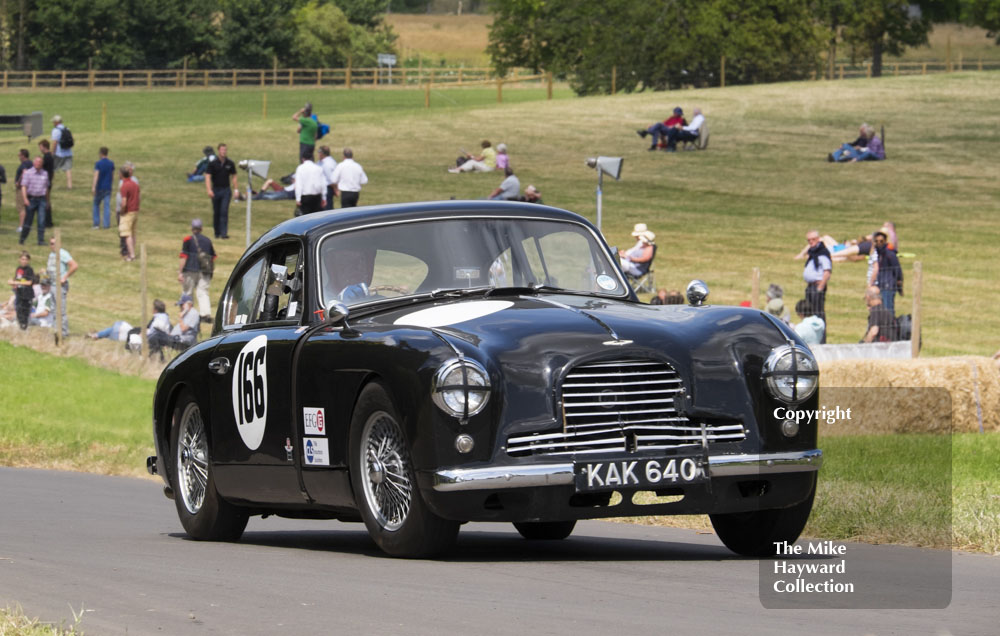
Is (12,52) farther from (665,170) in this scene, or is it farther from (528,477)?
(528,477)

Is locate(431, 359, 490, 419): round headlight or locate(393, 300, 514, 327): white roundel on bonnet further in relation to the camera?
locate(393, 300, 514, 327): white roundel on bonnet

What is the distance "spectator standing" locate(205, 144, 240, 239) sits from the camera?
38969mm

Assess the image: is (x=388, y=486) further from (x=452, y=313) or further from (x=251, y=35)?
(x=251, y=35)

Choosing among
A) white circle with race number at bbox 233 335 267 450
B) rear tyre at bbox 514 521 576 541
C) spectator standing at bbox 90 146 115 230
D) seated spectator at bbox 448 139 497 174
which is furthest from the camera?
seated spectator at bbox 448 139 497 174

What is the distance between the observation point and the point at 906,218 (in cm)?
4528

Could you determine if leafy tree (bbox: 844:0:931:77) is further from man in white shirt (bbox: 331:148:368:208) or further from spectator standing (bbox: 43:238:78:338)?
spectator standing (bbox: 43:238:78:338)

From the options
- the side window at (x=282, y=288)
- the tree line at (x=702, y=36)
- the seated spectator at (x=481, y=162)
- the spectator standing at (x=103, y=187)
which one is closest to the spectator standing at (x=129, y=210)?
the spectator standing at (x=103, y=187)

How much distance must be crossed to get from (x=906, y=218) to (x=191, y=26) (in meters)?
78.8

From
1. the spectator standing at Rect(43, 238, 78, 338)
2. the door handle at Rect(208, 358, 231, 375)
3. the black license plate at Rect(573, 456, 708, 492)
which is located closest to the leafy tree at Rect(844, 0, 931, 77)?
the spectator standing at Rect(43, 238, 78, 338)

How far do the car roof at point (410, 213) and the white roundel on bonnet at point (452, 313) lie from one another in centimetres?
84

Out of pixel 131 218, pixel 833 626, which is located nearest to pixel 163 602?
pixel 833 626

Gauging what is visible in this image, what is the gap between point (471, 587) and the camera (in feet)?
23.4

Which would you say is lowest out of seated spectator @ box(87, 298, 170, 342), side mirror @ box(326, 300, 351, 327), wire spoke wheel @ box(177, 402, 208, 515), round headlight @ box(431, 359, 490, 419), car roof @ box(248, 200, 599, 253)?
seated spectator @ box(87, 298, 170, 342)

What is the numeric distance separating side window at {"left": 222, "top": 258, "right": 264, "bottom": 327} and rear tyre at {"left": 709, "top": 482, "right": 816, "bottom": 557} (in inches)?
123
